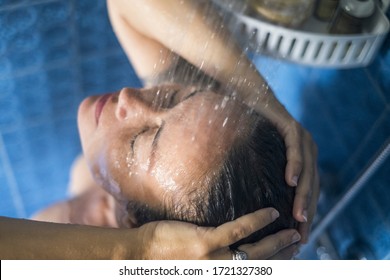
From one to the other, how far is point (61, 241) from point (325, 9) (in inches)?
26.9

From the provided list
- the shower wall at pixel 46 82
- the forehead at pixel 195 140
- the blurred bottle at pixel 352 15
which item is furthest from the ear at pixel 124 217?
the blurred bottle at pixel 352 15

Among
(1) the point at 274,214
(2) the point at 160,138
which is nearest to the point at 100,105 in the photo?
(2) the point at 160,138

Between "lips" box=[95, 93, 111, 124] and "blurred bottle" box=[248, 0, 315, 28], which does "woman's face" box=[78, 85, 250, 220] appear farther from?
"blurred bottle" box=[248, 0, 315, 28]

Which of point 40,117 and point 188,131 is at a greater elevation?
point 188,131

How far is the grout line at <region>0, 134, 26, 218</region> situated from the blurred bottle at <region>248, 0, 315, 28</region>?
81cm

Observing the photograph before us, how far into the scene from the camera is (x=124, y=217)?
0.88 m

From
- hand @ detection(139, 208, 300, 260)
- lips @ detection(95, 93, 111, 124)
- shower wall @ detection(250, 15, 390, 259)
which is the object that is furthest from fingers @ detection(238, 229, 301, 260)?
lips @ detection(95, 93, 111, 124)

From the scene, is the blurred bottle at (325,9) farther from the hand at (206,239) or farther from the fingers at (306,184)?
the hand at (206,239)

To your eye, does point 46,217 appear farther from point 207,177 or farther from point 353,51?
point 353,51

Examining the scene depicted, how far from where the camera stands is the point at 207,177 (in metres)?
0.71

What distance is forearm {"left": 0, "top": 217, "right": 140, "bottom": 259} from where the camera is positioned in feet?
2.17

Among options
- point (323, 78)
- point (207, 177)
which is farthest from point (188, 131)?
point (323, 78)

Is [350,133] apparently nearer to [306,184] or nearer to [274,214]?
[306,184]

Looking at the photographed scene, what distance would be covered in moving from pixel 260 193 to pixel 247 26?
1.21ft
